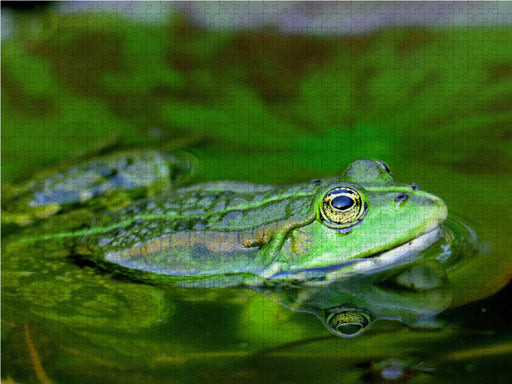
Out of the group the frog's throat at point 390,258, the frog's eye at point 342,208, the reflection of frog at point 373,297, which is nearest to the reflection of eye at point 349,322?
the reflection of frog at point 373,297

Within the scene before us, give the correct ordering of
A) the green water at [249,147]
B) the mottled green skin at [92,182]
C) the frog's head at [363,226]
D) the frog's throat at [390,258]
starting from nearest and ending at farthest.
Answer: the green water at [249,147]
the frog's head at [363,226]
the frog's throat at [390,258]
the mottled green skin at [92,182]

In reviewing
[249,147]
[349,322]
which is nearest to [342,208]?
[349,322]

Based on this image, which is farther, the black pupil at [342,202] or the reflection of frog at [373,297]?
the black pupil at [342,202]

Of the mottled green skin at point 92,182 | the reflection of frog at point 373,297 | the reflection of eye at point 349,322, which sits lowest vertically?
the reflection of eye at point 349,322

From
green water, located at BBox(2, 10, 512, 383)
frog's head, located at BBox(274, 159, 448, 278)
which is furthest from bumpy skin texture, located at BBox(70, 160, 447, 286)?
green water, located at BBox(2, 10, 512, 383)

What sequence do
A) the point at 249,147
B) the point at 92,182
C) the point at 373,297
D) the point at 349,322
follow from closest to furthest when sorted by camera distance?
the point at 349,322
the point at 373,297
the point at 92,182
the point at 249,147

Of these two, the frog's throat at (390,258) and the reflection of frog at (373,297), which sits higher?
the frog's throat at (390,258)

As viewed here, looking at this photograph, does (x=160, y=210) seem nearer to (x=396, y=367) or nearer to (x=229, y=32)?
(x=396, y=367)

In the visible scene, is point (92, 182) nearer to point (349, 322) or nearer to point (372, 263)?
point (372, 263)

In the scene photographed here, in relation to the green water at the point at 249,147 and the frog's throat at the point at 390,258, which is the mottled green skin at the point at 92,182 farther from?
the frog's throat at the point at 390,258
